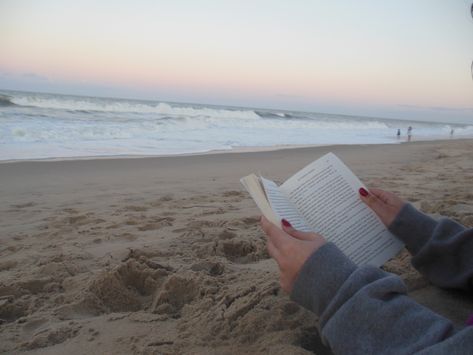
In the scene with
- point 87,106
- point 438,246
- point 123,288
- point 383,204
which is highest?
point 383,204

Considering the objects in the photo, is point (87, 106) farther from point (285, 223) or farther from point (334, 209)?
point (285, 223)

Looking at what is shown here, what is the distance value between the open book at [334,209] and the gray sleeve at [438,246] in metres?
0.06

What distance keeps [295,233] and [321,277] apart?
0.56ft

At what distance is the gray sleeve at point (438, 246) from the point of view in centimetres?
129

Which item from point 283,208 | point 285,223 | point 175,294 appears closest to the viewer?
point 285,223

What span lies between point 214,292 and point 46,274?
90 cm

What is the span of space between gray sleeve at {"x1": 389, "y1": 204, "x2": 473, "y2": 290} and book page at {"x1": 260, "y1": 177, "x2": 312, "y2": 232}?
0.36 meters

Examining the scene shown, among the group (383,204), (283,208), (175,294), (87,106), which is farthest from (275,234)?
(87,106)

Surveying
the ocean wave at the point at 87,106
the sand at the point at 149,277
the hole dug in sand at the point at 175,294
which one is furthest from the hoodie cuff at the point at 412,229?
the ocean wave at the point at 87,106

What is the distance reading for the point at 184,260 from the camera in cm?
204

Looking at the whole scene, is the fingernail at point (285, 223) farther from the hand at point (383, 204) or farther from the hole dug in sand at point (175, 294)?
the hole dug in sand at point (175, 294)

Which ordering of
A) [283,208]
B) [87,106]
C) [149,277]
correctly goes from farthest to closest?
1. [87,106]
2. [149,277]
3. [283,208]

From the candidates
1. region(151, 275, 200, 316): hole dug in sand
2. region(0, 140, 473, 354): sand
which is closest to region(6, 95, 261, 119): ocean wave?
region(0, 140, 473, 354): sand

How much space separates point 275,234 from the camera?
1.07 meters
